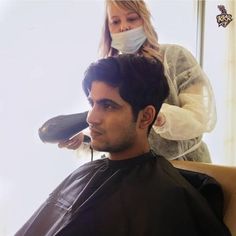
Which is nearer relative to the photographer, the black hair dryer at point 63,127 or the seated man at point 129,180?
the seated man at point 129,180

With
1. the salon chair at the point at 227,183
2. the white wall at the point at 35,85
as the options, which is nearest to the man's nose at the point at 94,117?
the salon chair at the point at 227,183

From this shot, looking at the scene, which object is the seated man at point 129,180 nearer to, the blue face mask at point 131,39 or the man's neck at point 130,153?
the man's neck at point 130,153

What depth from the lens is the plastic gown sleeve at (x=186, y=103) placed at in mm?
1063

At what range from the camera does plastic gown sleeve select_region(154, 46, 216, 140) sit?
106 cm

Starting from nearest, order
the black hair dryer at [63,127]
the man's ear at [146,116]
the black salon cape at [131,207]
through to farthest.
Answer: the black salon cape at [131,207] < the man's ear at [146,116] < the black hair dryer at [63,127]

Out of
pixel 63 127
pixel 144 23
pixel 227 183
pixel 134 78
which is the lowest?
pixel 227 183

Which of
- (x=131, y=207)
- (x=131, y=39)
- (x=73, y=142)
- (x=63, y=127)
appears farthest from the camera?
(x=131, y=39)

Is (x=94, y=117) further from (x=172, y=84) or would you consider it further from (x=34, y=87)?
(x=34, y=87)

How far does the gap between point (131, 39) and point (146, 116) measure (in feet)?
1.44

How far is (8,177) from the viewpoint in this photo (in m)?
1.54

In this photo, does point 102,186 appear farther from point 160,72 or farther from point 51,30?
point 51,30

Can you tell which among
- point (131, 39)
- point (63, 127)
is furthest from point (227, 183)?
point (131, 39)

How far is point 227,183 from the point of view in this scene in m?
0.90

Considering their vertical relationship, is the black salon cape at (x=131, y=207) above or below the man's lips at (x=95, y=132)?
below
